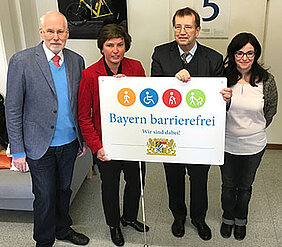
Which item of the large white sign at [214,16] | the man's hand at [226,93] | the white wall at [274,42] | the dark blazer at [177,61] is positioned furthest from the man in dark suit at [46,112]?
the white wall at [274,42]

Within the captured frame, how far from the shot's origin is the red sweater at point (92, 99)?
6.70 feet

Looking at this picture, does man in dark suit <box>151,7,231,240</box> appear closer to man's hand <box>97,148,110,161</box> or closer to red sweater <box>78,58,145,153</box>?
red sweater <box>78,58,145,153</box>

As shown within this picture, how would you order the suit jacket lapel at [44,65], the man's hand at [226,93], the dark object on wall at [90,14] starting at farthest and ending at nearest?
1. the dark object on wall at [90,14]
2. the suit jacket lapel at [44,65]
3. the man's hand at [226,93]

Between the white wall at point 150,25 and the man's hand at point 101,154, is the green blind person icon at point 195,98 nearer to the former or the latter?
the man's hand at point 101,154

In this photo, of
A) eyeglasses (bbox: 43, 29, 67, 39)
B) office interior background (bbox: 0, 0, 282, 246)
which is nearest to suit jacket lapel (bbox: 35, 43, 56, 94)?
eyeglasses (bbox: 43, 29, 67, 39)

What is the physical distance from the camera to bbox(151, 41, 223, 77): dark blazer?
2088mm

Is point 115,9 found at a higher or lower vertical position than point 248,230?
higher

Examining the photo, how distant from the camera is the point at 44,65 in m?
1.97

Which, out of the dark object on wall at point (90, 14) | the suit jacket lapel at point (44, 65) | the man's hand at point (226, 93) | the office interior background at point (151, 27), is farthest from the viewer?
the dark object on wall at point (90, 14)

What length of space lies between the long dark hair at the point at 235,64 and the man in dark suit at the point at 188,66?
7 cm

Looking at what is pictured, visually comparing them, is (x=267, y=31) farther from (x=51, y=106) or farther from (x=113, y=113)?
(x=51, y=106)

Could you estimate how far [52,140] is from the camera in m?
2.10

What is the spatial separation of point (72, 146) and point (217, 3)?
6.88 feet

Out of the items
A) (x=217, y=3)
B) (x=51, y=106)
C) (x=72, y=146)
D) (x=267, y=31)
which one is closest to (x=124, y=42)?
(x=51, y=106)
